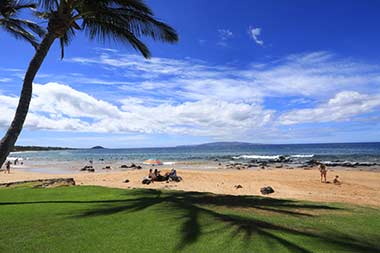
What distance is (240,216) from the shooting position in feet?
22.4

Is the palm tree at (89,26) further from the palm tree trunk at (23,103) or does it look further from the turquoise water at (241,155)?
the turquoise water at (241,155)

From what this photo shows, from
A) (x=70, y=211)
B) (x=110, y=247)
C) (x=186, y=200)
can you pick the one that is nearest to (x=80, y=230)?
(x=110, y=247)

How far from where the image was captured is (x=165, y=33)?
10328 mm

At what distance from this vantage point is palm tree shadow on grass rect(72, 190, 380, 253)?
5.04 metres

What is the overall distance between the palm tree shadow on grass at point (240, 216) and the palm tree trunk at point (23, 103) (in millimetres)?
2036

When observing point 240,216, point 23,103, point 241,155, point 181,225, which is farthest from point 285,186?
point 241,155

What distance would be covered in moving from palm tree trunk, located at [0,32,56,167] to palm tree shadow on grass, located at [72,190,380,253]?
204 centimetres

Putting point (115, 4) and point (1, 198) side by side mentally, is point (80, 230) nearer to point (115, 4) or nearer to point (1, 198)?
point (1, 198)

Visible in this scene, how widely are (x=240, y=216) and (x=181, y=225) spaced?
1481mm

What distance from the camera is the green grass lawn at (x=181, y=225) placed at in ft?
15.9

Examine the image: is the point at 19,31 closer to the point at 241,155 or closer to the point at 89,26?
the point at 89,26

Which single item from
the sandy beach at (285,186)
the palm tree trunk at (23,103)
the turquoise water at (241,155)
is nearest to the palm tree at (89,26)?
the palm tree trunk at (23,103)

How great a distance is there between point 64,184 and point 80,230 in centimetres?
679

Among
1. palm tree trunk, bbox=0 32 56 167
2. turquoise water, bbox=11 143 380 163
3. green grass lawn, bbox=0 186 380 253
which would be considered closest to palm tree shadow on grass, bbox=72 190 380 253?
green grass lawn, bbox=0 186 380 253
